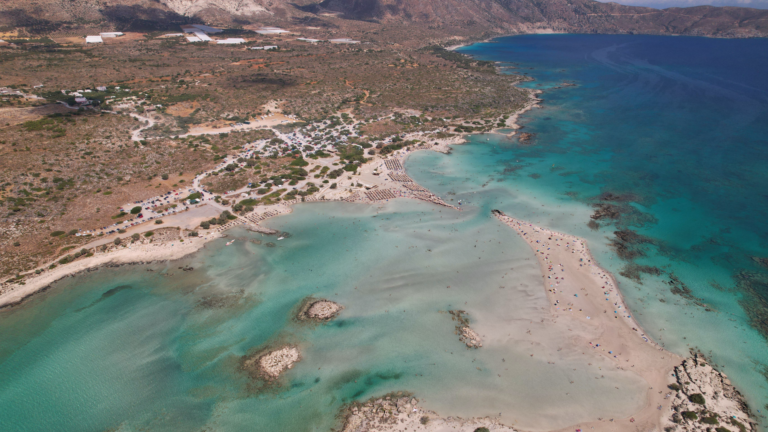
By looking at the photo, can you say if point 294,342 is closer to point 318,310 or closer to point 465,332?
point 318,310

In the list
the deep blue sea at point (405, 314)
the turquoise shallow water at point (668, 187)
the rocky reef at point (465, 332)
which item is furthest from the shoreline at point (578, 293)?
the rocky reef at point (465, 332)

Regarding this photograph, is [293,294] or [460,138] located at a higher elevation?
[460,138]

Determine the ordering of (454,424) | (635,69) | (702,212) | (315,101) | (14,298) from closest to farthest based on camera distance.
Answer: (454,424), (14,298), (702,212), (315,101), (635,69)

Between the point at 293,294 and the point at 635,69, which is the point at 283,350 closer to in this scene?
the point at 293,294

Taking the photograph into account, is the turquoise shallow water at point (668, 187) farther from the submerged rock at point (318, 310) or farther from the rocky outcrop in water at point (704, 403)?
the submerged rock at point (318, 310)

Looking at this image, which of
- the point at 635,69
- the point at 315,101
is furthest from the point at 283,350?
the point at 635,69

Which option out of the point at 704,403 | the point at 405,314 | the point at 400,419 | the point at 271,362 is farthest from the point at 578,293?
the point at 271,362

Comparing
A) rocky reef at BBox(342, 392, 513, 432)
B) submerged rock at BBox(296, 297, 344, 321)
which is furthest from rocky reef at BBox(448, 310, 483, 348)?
submerged rock at BBox(296, 297, 344, 321)

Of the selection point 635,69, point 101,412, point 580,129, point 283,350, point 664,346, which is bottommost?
point 101,412
